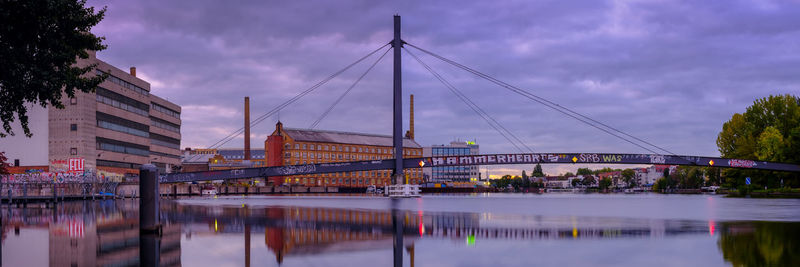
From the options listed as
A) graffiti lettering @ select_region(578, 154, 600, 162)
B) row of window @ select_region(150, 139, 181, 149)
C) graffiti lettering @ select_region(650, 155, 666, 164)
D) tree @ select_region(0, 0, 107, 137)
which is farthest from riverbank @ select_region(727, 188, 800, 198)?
row of window @ select_region(150, 139, 181, 149)

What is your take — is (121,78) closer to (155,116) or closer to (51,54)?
(155,116)

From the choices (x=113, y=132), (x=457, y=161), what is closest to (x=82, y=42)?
(x=457, y=161)

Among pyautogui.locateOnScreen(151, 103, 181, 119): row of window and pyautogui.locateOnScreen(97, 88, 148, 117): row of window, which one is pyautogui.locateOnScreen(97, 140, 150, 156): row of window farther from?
pyautogui.locateOnScreen(151, 103, 181, 119): row of window

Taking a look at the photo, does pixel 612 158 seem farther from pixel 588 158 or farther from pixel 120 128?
pixel 120 128

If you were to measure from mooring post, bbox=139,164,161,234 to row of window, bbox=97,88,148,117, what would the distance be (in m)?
80.7

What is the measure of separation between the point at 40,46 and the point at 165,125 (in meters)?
111

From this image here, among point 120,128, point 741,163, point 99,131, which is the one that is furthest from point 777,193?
point 120,128

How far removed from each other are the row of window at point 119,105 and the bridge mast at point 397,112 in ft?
137

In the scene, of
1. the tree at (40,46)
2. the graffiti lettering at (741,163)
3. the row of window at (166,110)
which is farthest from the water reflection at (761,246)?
the row of window at (166,110)

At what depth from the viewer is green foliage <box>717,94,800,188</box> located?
83375mm

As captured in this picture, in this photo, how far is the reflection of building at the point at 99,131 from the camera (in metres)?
89.0

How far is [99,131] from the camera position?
9362 cm

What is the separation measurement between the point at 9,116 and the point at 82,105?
73.8 metres

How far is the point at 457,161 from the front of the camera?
9162 centimetres
